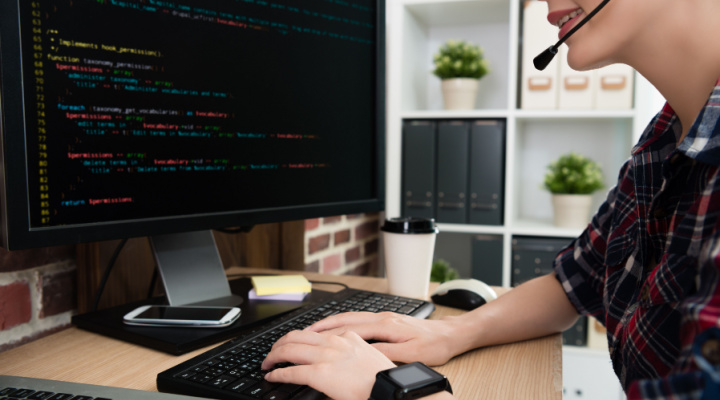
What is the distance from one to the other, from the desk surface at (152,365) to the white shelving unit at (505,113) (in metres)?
1.13

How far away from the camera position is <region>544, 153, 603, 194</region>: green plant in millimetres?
1800

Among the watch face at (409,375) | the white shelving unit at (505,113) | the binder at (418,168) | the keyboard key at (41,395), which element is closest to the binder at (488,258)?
the white shelving unit at (505,113)

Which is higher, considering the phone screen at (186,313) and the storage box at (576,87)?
the storage box at (576,87)

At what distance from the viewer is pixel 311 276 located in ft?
3.58

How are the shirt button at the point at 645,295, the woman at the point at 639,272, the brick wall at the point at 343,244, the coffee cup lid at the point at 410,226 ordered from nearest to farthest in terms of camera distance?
the woman at the point at 639,272 → the shirt button at the point at 645,295 → the coffee cup lid at the point at 410,226 → the brick wall at the point at 343,244

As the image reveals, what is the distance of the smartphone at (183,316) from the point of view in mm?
709

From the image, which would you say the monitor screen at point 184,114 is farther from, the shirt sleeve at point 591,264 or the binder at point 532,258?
the binder at point 532,258

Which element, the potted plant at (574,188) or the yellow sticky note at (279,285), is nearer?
the yellow sticky note at (279,285)


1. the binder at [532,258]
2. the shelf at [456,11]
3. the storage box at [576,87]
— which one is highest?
the shelf at [456,11]

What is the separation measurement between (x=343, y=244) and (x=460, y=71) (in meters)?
0.71

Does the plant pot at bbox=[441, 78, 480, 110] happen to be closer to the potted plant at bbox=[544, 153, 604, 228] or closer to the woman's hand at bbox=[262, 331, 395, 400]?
the potted plant at bbox=[544, 153, 604, 228]

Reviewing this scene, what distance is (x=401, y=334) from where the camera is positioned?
0.66 metres

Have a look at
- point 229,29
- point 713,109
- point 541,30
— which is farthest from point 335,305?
point 541,30

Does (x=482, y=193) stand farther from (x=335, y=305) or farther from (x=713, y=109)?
(x=713, y=109)
